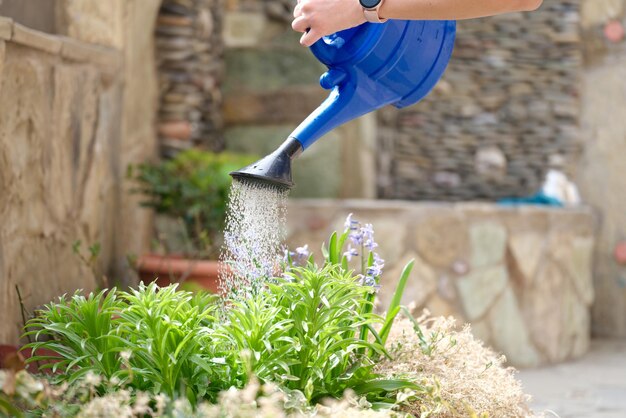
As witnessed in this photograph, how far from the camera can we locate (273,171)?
5.51 feet

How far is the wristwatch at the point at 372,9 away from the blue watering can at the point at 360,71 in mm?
94

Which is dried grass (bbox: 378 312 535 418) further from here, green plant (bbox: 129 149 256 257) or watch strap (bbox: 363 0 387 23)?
green plant (bbox: 129 149 256 257)

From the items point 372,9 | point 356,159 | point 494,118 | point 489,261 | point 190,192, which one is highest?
point 494,118

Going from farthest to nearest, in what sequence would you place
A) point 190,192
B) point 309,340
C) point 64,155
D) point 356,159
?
1. point 356,159
2. point 190,192
3. point 64,155
4. point 309,340

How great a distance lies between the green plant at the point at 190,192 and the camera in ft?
11.7

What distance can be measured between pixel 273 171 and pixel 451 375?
621mm

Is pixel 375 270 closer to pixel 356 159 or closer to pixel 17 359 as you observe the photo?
pixel 17 359

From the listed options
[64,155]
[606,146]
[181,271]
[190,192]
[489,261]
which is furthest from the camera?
[606,146]

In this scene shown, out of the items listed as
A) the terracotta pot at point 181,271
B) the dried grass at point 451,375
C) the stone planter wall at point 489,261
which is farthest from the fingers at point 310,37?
the stone planter wall at point 489,261

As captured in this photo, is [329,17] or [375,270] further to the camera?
[375,270]

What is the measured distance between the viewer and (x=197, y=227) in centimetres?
348

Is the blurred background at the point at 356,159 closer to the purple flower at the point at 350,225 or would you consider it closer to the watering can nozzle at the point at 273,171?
the purple flower at the point at 350,225

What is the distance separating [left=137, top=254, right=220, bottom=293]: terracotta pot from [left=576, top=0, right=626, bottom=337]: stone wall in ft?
9.30

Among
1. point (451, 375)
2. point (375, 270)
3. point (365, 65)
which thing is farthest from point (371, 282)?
point (365, 65)
